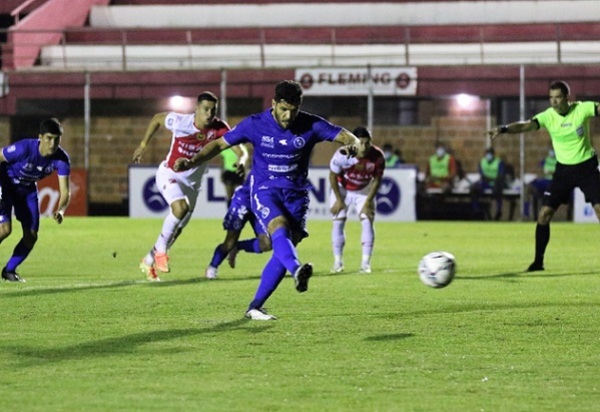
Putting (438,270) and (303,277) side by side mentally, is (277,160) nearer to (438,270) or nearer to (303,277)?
(303,277)

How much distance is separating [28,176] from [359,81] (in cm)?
1858

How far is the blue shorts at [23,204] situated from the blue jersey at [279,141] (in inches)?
186

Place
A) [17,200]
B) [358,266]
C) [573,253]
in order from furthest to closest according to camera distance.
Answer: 1. [573,253]
2. [358,266]
3. [17,200]

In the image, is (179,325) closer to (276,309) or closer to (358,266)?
(276,309)

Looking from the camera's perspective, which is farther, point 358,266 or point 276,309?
point 358,266

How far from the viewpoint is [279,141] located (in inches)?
430

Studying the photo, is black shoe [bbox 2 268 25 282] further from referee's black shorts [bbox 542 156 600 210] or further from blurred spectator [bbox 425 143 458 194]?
blurred spectator [bbox 425 143 458 194]

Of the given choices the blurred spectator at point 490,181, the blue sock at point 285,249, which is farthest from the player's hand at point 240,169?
the blurred spectator at point 490,181

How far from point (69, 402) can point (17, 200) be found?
8.03m

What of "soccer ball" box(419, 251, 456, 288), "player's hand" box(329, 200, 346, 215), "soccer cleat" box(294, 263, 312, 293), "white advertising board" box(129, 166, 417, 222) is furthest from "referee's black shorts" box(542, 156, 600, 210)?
"white advertising board" box(129, 166, 417, 222)

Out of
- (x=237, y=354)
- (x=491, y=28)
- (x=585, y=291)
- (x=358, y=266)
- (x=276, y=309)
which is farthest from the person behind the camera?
(x=491, y=28)

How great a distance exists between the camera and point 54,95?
36125mm

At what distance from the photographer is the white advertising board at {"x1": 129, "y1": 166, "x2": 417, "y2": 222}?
30703 millimetres

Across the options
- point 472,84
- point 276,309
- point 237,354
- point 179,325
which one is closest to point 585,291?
point 276,309
